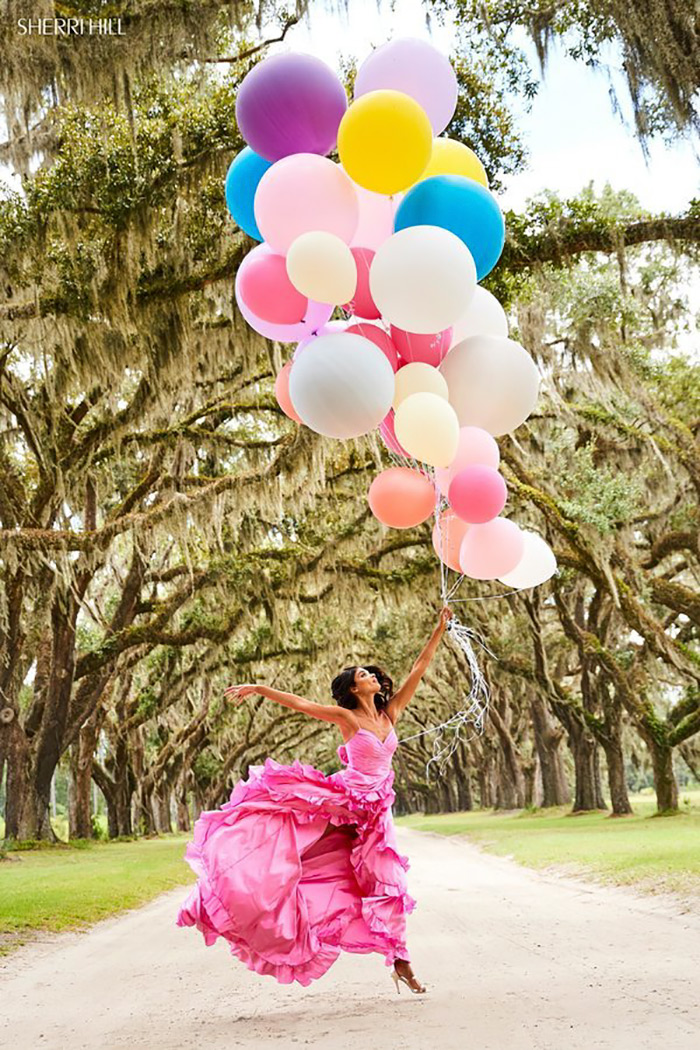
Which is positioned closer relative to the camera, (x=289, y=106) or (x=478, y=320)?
(x=289, y=106)

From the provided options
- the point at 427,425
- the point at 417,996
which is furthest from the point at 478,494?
the point at 417,996

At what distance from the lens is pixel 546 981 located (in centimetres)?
423

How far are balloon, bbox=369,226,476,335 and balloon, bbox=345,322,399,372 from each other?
37 centimetres

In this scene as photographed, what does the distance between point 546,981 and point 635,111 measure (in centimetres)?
570

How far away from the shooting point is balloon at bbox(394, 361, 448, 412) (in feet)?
15.1

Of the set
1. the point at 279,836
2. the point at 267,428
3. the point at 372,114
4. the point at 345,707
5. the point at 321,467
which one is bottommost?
the point at 279,836

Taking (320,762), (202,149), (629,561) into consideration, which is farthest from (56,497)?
(320,762)

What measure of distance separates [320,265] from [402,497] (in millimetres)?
A: 1210

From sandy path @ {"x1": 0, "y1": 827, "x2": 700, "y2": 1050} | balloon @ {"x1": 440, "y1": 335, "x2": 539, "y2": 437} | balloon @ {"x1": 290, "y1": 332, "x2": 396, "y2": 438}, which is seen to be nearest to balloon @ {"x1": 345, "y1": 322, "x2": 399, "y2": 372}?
balloon @ {"x1": 440, "y1": 335, "x2": 539, "y2": 437}

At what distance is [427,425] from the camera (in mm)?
4391

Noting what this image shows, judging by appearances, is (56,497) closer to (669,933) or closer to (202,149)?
(202,149)

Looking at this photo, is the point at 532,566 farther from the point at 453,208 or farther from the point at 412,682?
the point at 453,208

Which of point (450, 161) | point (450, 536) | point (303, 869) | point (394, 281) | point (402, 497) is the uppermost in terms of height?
point (450, 161)

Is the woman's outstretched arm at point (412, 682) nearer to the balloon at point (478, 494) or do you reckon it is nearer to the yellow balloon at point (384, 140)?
the balloon at point (478, 494)
